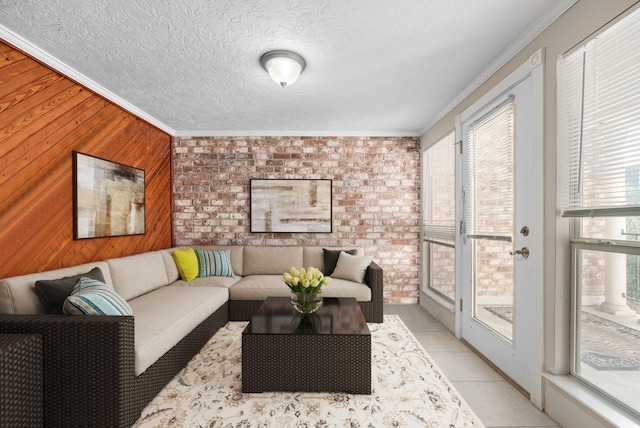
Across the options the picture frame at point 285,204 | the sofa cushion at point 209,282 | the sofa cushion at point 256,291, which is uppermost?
the picture frame at point 285,204

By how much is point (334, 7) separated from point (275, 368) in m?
2.33

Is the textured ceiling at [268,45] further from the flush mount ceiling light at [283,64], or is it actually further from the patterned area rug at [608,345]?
the patterned area rug at [608,345]

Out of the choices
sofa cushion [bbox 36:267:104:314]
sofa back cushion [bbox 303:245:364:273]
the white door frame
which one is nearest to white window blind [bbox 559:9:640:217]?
the white door frame

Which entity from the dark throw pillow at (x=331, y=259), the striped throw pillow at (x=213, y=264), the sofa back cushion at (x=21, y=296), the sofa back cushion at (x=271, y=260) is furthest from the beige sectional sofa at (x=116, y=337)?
the dark throw pillow at (x=331, y=259)

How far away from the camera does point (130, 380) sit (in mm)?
1716

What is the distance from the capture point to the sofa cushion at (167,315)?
191cm

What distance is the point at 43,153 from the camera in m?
2.37

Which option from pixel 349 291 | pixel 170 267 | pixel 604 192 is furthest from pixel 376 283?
pixel 170 267

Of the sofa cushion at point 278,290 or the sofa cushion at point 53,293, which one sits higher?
the sofa cushion at point 53,293

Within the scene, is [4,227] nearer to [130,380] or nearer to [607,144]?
[130,380]

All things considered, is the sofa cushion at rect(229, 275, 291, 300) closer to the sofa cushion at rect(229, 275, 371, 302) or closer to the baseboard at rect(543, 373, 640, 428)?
the sofa cushion at rect(229, 275, 371, 302)

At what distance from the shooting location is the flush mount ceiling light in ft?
7.63

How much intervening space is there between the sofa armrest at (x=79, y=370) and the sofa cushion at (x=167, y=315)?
180 millimetres

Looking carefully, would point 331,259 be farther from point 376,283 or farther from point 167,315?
point 167,315
